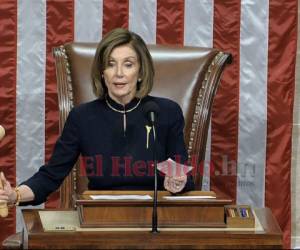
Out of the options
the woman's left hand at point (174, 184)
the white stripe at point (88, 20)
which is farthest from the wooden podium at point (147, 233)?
the white stripe at point (88, 20)

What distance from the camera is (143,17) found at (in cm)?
392

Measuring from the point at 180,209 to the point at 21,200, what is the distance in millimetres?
667

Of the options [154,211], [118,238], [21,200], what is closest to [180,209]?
[154,211]

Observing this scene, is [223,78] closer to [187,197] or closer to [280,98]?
[280,98]

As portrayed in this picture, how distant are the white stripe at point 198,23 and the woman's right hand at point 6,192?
1.59 m

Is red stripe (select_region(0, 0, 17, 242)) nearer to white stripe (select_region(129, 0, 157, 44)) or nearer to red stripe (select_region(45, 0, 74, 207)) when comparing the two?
red stripe (select_region(45, 0, 74, 207))

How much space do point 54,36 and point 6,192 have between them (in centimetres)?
148

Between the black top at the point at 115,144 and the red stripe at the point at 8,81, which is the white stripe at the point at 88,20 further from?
the black top at the point at 115,144

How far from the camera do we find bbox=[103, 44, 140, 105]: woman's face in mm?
3014

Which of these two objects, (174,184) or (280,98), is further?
(280,98)

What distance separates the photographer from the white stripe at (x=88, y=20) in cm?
389

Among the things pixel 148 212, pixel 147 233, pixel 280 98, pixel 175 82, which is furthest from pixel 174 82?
A: pixel 147 233

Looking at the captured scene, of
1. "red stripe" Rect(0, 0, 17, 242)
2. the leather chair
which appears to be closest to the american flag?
"red stripe" Rect(0, 0, 17, 242)

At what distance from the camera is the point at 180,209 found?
2.38 m
